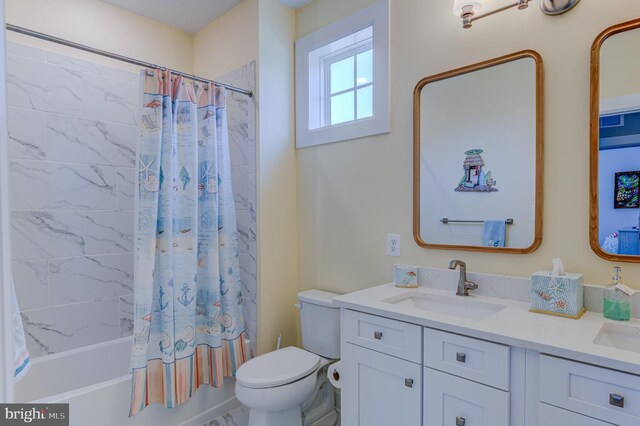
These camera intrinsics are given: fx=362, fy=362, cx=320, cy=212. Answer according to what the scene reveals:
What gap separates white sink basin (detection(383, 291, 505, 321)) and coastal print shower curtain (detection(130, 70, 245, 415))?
103 centimetres

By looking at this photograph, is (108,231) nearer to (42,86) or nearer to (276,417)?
(42,86)

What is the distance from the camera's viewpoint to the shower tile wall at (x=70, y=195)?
2.07m

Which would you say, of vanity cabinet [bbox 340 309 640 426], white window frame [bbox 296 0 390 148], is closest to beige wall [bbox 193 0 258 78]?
white window frame [bbox 296 0 390 148]

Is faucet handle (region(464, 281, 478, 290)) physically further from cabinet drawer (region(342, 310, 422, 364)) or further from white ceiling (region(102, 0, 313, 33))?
white ceiling (region(102, 0, 313, 33))

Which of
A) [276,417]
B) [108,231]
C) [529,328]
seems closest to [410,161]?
[529,328]

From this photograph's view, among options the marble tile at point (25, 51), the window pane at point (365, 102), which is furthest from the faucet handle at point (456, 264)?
the marble tile at point (25, 51)

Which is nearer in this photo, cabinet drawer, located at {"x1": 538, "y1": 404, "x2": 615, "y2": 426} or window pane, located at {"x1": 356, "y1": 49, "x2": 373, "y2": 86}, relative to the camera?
cabinet drawer, located at {"x1": 538, "y1": 404, "x2": 615, "y2": 426}

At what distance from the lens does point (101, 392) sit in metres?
1.71

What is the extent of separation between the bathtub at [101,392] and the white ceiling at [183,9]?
2.20m

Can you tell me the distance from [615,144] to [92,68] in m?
2.80

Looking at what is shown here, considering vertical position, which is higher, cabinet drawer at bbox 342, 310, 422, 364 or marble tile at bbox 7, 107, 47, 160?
marble tile at bbox 7, 107, 47, 160

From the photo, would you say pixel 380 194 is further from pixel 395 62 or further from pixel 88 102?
pixel 88 102

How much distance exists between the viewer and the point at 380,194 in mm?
2002

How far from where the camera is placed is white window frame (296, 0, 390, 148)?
6.42 ft
